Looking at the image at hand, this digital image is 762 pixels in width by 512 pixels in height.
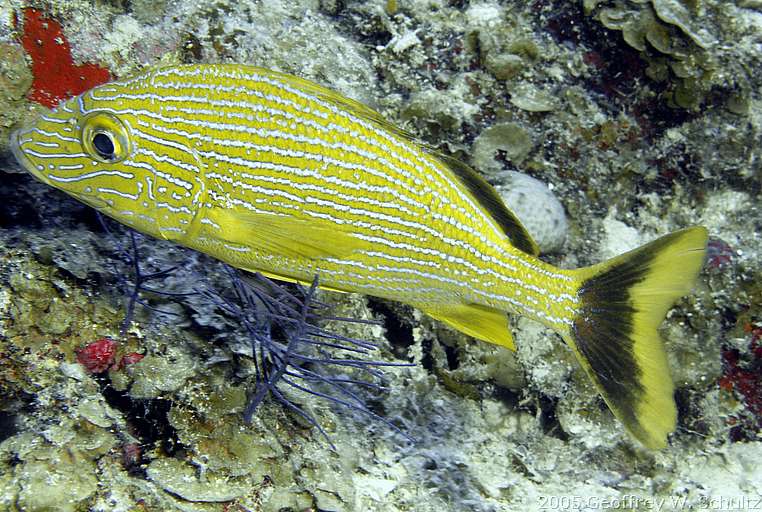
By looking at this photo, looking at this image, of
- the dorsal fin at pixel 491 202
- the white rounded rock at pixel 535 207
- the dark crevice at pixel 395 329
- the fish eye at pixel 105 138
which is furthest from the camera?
the dark crevice at pixel 395 329

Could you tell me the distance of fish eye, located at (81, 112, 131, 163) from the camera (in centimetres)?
210

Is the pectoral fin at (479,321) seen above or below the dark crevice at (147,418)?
above

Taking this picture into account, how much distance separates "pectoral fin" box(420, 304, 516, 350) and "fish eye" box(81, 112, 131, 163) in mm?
1565

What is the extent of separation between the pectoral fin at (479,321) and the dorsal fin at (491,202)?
358 mm

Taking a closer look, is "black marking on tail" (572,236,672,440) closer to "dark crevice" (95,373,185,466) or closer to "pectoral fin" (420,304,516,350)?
"pectoral fin" (420,304,516,350)

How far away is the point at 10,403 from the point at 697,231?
3.21 metres

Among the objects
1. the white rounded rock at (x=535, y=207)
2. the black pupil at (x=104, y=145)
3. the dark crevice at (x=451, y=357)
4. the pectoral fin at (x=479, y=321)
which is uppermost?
the white rounded rock at (x=535, y=207)

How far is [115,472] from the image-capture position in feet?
7.51

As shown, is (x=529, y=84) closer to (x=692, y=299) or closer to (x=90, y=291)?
(x=692, y=299)

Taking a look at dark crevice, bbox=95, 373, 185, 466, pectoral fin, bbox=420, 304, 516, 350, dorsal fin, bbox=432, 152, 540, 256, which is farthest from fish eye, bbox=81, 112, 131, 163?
pectoral fin, bbox=420, 304, 516, 350

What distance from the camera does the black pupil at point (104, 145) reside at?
212 centimetres

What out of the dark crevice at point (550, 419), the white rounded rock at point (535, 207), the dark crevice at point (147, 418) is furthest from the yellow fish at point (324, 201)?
the dark crevice at point (550, 419)

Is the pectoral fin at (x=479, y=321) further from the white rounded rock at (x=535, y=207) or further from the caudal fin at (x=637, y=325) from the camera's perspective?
the white rounded rock at (x=535, y=207)

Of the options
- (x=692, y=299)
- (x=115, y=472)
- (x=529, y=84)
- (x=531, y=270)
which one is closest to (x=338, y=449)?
(x=115, y=472)
